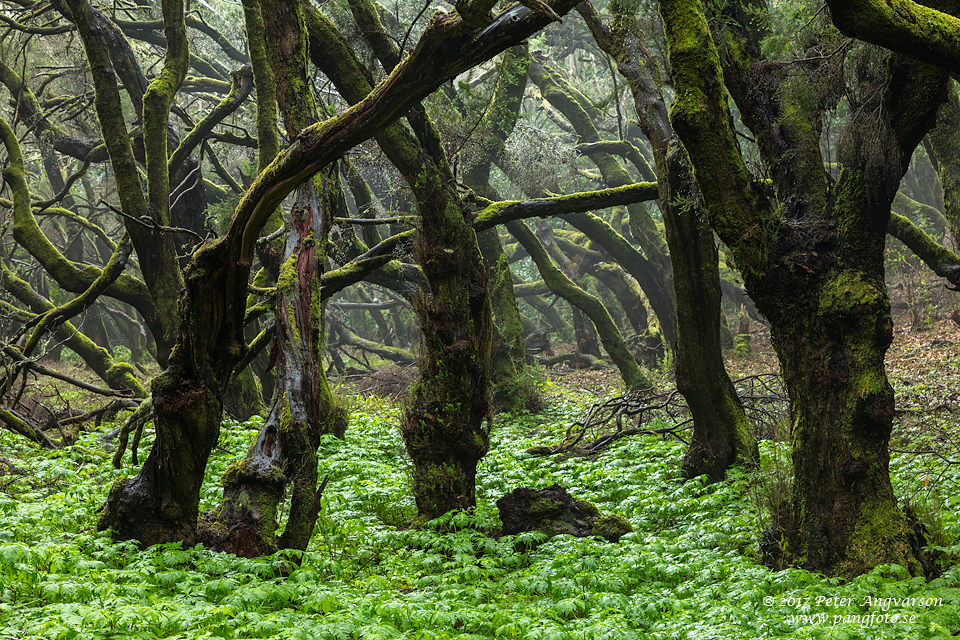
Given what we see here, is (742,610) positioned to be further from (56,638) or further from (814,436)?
(56,638)

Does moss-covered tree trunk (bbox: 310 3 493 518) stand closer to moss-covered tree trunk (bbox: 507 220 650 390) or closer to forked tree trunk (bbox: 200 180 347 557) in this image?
forked tree trunk (bbox: 200 180 347 557)

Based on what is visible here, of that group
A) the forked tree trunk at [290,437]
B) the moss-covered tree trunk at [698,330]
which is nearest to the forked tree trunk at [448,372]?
the forked tree trunk at [290,437]

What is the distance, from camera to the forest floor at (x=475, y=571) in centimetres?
370

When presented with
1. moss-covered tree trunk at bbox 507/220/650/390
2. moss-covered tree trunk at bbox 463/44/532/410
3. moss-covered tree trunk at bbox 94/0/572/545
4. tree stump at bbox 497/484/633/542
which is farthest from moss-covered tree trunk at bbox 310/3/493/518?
moss-covered tree trunk at bbox 507/220/650/390

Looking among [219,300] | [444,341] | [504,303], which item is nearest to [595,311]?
[504,303]

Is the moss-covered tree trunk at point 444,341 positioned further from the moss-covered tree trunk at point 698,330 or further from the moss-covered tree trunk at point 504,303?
the moss-covered tree trunk at point 504,303

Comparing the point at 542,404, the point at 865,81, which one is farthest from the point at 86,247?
the point at 865,81

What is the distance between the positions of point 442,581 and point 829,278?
150 inches

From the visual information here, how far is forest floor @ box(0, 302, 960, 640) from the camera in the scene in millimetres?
3701

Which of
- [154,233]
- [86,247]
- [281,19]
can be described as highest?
[86,247]

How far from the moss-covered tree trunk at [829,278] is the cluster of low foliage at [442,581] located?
1.53ft

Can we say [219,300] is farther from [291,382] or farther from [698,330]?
[698,330]

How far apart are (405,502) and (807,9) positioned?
6.45 m

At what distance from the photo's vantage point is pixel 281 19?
263 inches
